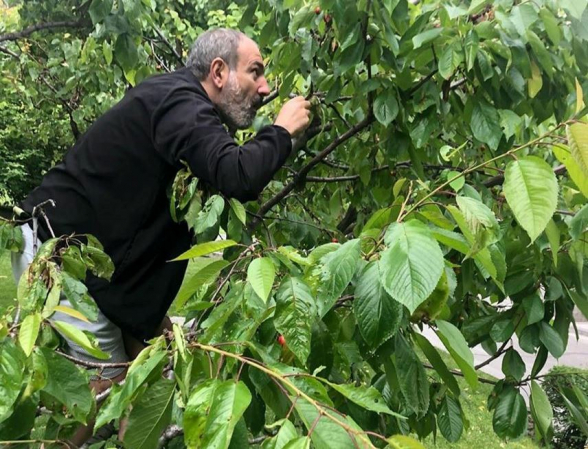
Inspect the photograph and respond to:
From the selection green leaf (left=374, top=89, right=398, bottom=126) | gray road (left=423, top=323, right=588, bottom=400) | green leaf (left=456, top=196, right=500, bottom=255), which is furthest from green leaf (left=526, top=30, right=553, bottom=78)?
gray road (left=423, top=323, right=588, bottom=400)

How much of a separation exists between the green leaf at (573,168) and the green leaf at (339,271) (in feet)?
1.22

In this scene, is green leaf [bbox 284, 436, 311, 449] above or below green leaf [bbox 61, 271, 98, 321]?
below

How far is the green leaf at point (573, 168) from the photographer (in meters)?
0.89

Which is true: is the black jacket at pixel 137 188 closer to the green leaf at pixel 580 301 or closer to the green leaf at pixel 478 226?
the green leaf at pixel 478 226

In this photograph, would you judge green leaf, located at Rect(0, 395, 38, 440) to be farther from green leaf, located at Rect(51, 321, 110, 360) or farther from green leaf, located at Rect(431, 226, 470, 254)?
green leaf, located at Rect(431, 226, 470, 254)

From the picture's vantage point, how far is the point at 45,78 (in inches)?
178

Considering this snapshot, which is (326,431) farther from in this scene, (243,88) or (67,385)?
(243,88)

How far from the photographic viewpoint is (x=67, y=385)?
0.91 metres

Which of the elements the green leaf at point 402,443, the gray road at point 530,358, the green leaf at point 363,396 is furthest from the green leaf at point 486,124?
the gray road at point 530,358

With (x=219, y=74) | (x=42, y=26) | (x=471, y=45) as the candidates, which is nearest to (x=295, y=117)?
(x=219, y=74)

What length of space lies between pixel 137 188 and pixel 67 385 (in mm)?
996

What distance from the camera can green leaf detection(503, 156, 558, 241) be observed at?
2.81ft

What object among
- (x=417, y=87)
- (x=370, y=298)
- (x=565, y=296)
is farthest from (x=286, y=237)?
(x=370, y=298)

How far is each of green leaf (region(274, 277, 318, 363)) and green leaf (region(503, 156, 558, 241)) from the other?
0.37 m
